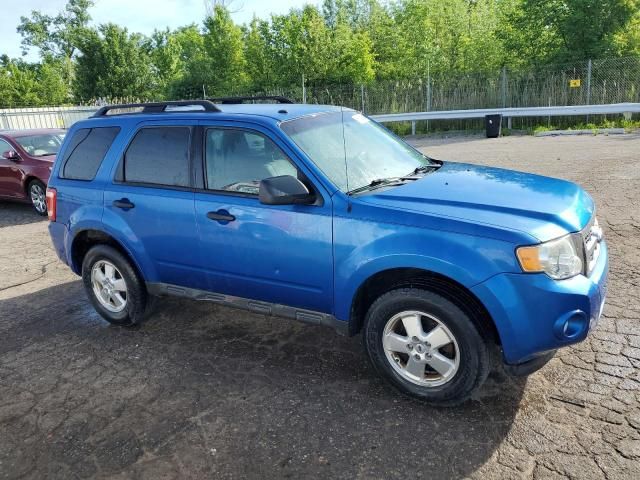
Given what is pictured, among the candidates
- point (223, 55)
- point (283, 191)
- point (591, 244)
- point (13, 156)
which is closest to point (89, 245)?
point (283, 191)

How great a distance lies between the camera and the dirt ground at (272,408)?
291 centimetres

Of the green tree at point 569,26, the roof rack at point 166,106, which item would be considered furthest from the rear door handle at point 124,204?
the green tree at point 569,26

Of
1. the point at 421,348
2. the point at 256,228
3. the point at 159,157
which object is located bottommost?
the point at 421,348

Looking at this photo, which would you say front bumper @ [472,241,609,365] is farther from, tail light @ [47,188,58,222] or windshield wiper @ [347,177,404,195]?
tail light @ [47,188,58,222]

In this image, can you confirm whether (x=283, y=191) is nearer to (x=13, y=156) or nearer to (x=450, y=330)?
(x=450, y=330)

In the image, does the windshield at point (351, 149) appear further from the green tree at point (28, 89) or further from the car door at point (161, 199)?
the green tree at point (28, 89)

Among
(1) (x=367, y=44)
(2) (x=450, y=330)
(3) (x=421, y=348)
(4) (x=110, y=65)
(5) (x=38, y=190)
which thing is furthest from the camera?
(4) (x=110, y=65)

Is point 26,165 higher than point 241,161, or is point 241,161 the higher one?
point 241,161

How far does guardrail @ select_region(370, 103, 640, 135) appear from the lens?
17031mm

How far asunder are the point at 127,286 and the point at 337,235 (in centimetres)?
221

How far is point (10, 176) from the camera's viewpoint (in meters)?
10.3

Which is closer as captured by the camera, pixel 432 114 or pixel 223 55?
pixel 432 114

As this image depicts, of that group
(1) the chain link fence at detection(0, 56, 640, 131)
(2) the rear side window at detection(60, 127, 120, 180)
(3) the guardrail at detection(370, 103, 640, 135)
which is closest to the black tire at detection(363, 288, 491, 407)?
(2) the rear side window at detection(60, 127, 120, 180)

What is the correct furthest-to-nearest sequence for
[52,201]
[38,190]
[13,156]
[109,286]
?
1. [13,156]
2. [38,190]
3. [52,201]
4. [109,286]
